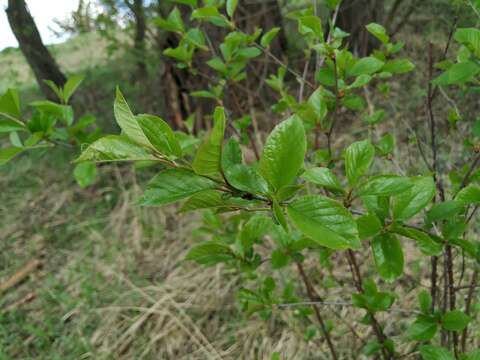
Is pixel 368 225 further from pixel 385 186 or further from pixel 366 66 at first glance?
pixel 366 66

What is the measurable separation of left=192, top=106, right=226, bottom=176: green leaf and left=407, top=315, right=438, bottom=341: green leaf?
1.66 feet

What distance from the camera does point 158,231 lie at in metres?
2.23

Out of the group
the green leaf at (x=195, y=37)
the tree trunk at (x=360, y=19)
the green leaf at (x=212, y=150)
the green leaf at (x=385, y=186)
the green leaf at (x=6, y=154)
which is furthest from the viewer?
the tree trunk at (x=360, y=19)

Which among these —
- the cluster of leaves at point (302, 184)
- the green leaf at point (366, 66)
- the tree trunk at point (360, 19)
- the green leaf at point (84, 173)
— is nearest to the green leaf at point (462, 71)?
the cluster of leaves at point (302, 184)

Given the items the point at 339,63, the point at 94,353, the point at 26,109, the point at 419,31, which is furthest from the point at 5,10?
the point at 419,31

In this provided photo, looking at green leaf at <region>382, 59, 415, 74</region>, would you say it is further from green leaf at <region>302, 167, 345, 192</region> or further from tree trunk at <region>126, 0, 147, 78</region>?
tree trunk at <region>126, 0, 147, 78</region>

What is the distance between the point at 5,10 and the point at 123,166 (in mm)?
1201

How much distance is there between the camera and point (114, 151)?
0.36 m

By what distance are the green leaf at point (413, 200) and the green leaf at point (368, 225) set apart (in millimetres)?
32

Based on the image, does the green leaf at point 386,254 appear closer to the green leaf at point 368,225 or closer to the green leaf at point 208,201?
the green leaf at point 368,225

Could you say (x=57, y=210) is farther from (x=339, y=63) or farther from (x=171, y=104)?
(x=339, y=63)

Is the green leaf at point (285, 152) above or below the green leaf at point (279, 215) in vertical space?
above

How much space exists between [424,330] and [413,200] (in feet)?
0.97

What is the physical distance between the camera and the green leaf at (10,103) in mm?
628
